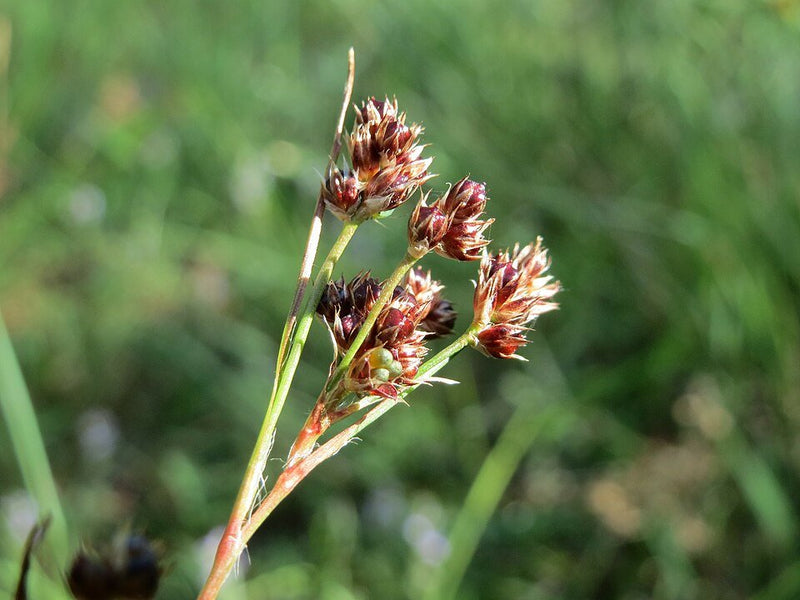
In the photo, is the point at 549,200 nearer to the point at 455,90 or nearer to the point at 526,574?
the point at 455,90

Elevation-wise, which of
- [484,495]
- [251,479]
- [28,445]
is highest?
[251,479]

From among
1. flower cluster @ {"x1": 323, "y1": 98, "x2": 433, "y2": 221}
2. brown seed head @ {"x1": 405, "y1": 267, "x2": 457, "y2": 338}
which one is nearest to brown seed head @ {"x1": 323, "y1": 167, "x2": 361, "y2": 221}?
flower cluster @ {"x1": 323, "y1": 98, "x2": 433, "y2": 221}

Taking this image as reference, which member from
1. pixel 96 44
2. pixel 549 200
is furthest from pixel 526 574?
pixel 96 44

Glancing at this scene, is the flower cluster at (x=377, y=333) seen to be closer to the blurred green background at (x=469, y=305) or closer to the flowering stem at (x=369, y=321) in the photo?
the flowering stem at (x=369, y=321)

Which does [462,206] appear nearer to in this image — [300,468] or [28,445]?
[300,468]

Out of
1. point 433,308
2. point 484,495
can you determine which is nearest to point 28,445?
point 484,495

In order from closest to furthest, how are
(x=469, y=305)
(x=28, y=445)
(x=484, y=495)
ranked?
(x=28, y=445) → (x=484, y=495) → (x=469, y=305)

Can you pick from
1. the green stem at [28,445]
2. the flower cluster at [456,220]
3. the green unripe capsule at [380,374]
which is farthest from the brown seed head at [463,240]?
the green stem at [28,445]
